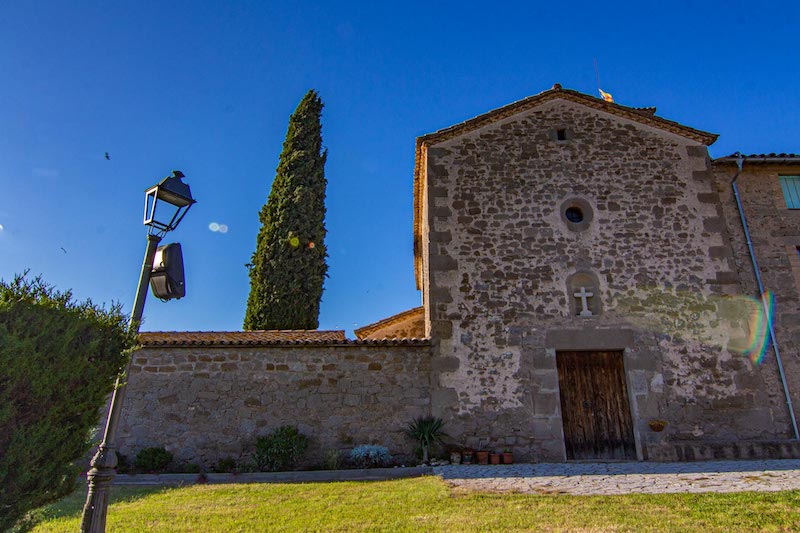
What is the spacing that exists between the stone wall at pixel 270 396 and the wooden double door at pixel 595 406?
9.31ft

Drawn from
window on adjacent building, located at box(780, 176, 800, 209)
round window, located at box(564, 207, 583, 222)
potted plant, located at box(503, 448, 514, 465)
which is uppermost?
window on adjacent building, located at box(780, 176, 800, 209)

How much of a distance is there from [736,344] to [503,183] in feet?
19.2

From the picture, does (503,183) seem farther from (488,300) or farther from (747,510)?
(747,510)

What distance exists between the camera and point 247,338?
1115cm

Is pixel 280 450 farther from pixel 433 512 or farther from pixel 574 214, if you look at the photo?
pixel 574 214

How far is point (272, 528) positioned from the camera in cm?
507

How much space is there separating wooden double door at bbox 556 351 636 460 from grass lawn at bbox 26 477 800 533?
397 centimetres

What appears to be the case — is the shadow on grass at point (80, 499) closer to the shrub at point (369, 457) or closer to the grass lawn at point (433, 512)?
the grass lawn at point (433, 512)

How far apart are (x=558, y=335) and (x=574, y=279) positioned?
1.36 meters

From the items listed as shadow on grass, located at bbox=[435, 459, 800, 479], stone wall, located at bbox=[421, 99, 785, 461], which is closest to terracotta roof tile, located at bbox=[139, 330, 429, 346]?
stone wall, located at bbox=[421, 99, 785, 461]

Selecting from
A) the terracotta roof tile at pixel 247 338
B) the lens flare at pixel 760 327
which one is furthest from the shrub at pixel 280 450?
the lens flare at pixel 760 327

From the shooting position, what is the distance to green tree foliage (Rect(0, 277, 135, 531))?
3379 mm

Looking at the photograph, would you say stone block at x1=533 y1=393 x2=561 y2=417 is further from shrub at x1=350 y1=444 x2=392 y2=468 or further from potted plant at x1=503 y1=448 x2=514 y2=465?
shrub at x1=350 y1=444 x2=392 y2=468

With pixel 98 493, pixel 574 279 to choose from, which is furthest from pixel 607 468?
pixel 98 493
